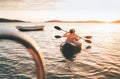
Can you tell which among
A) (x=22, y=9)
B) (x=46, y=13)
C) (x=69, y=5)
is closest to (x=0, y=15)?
(x=22, y=9)

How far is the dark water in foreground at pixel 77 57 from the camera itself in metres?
1.67

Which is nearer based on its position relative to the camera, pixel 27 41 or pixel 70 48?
pixel 27 41

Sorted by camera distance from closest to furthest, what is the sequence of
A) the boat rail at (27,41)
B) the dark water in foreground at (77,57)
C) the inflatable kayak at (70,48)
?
the boat rail at (27,41), the dark water in foreground at (77,57), the inflatable kayak at (70,48)

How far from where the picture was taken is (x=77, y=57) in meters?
2.06

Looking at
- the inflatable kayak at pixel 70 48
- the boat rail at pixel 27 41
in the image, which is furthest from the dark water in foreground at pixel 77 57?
the boat rail at pixel 27 41

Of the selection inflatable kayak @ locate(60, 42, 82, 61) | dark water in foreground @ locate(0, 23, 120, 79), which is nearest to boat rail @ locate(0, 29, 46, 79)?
dark water in foreground @ locate(0, 23, 120, 79)

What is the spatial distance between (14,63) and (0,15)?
65 cm

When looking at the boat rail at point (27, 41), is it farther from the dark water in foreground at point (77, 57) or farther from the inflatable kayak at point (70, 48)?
the inflatable kayak at point (70, 48)

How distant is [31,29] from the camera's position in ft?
4.98

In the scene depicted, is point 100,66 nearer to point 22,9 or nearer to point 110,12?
point 110,12

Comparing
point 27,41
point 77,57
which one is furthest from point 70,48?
point 27,41

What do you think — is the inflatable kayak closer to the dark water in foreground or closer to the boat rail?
the dark water in foreground

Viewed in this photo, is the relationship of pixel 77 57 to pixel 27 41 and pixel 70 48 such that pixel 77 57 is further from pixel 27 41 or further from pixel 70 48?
pixel 27 41

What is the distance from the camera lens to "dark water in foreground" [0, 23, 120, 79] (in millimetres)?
1668
